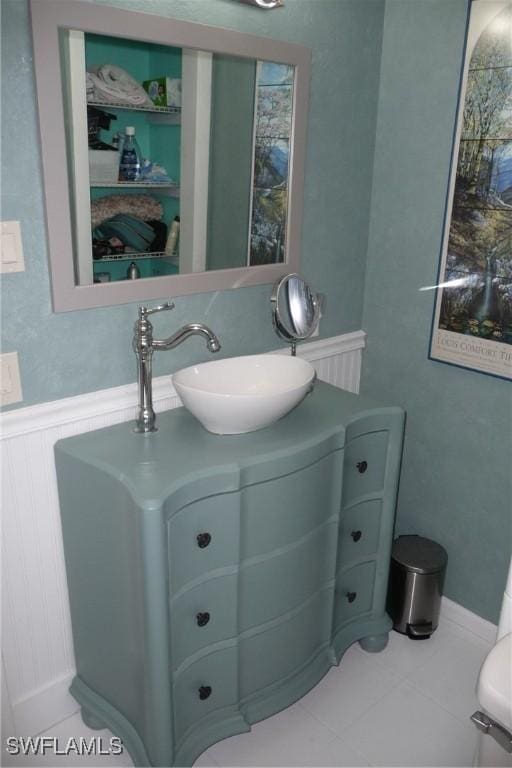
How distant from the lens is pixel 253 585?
5.68 ft

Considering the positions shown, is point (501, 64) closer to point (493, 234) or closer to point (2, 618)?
point (493, 234)

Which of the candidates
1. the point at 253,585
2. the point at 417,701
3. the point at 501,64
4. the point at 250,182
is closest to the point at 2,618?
the point at 253,585

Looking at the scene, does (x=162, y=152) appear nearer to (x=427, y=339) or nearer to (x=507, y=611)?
(x=427, y=339)

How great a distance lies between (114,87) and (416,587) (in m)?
1.84

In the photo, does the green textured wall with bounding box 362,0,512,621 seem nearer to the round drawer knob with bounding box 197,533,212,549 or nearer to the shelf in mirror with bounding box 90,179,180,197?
the shelf in mirror with bounding box 90,179,180,197

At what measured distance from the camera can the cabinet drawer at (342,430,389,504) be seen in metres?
1.95

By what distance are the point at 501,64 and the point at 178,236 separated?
109 cm

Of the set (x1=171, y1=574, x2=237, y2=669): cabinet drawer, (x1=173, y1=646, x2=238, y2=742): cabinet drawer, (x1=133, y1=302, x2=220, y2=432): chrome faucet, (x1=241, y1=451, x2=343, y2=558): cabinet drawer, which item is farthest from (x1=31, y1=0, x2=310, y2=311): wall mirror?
(x1=173, y1=646, x2=238, y2=742): cabinet drawer

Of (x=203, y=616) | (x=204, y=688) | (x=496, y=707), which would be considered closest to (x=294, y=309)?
(x=203, y=616)

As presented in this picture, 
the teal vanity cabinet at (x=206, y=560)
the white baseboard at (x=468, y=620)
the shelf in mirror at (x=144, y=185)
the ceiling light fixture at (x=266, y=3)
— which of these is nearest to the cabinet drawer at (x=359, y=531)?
the teal vanity cabinet at (x=206, y=560)

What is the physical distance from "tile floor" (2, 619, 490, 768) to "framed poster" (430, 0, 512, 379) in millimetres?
1032

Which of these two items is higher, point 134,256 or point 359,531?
point 134,256

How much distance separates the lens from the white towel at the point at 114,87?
5.13 feet

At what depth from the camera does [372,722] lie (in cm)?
200
